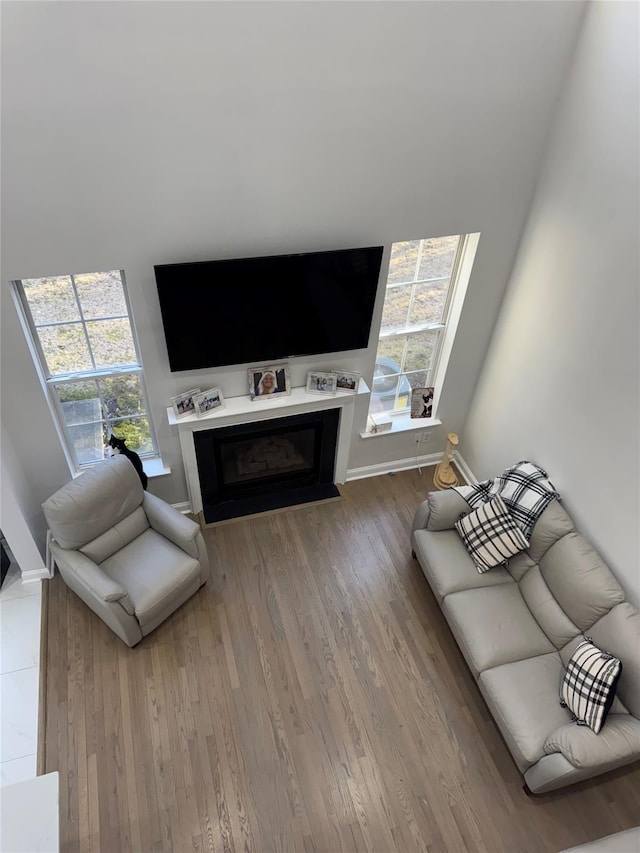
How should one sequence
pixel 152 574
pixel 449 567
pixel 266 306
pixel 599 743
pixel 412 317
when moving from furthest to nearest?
pixel 412 317 → pixel 449 567 → pixel 152 574 → pixel 266 306 → pixel 599 743

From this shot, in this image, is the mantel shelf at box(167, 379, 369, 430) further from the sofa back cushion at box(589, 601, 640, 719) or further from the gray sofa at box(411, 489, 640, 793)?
the sofa back cushion at box(589, 601, 640, 719)

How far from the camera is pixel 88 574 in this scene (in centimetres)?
329

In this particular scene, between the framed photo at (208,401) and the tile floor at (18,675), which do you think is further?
the framed photo at (208,401)

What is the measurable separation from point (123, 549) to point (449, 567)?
7.03 feet

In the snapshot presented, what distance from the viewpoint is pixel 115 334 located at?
11.2 feet

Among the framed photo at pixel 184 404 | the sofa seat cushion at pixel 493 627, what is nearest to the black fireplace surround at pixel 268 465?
the framed photo at pixel 184 404

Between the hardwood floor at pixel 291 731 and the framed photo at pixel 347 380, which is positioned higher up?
the framed photo at pixel 347 380

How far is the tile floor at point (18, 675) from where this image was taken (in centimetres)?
302

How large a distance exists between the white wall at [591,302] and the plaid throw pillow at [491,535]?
1.27 feet

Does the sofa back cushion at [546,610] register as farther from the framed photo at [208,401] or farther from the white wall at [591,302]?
the framed photo at [208,401]

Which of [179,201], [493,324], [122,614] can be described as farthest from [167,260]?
[493,324]

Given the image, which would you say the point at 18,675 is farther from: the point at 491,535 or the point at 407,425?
the point at 407,425

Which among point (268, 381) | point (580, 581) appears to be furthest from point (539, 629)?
point (268, 381)

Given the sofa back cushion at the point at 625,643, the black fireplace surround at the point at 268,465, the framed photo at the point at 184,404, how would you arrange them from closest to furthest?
the sofa back cushion at the point at 625,643 < the framed photo at the point at 184,404 < the black fireplace surround at the point at 268,465
